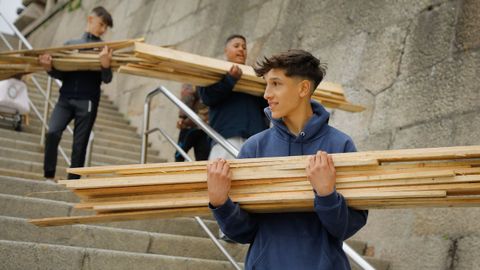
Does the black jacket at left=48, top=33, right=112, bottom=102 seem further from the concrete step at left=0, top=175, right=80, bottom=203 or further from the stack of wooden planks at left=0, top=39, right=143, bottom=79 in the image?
the concrete step at left=0, top=175, right=80, bottom=203

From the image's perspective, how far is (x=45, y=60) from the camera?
4.56 metres

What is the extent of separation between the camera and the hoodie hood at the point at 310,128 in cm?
219

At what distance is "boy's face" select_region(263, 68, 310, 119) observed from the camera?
2178 mm

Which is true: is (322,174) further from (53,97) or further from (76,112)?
(53,97)

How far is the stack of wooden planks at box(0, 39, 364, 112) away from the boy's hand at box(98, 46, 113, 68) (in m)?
0.03

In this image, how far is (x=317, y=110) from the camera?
7.47 feet

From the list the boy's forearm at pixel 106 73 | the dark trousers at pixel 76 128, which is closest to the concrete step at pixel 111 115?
the dark trousers at pixel 76 128

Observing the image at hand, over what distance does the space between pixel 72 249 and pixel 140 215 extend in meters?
1.21

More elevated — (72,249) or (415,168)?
(415,168)

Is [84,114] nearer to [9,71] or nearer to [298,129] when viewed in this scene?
[9,71]

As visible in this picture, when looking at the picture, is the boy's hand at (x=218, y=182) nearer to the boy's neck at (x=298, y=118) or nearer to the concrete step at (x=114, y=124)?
the boy's neck at (x=298, y=118)

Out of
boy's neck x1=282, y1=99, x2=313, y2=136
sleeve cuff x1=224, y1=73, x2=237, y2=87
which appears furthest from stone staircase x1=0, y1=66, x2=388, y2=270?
boy's neck x1=282, y1=99, x2=313, y2=136

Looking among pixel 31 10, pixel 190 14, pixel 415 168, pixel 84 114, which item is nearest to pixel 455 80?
pixel 84 114

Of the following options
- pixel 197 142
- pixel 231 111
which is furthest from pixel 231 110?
pixel 197 142
